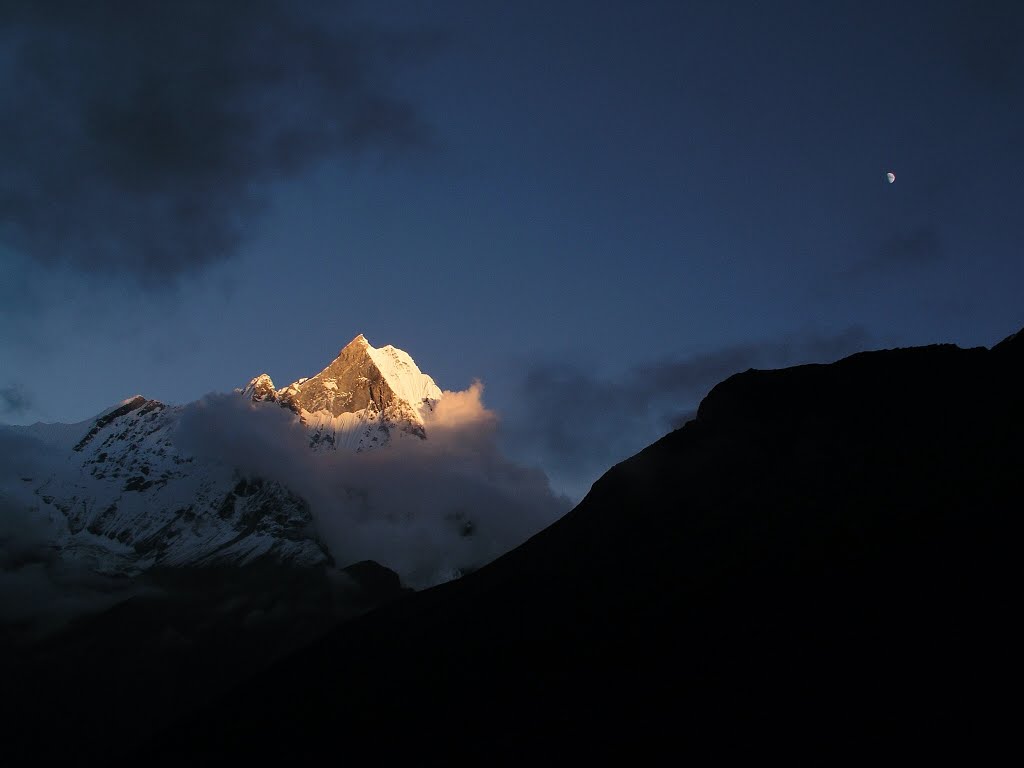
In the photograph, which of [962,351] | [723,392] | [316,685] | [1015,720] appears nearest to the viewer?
[1015,720]

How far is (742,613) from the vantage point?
60.0 meters

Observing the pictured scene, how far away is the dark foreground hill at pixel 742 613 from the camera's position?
49.1m

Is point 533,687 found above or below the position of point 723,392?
below

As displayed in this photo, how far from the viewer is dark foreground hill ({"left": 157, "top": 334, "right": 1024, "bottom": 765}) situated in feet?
161

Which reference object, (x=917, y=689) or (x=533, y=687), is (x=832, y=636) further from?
(x=533, y=687)

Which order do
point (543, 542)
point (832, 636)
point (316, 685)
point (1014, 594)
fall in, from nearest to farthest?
point (1014, 594) → point (832, 636) → point (316, 685) → point (543, 542)

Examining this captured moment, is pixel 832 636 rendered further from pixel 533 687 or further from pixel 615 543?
pixel 615 543

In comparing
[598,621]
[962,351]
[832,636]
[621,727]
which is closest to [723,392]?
[962,351]

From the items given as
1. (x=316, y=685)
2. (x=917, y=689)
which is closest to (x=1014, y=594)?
(x=917, y=689)

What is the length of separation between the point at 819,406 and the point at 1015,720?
47007 millimetres

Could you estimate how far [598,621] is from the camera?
Result: 222 feet

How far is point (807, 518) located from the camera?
69.4 meters

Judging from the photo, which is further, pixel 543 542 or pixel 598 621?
pixel 543 542

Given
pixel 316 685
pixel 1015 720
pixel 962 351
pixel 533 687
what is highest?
pixel 962 351
